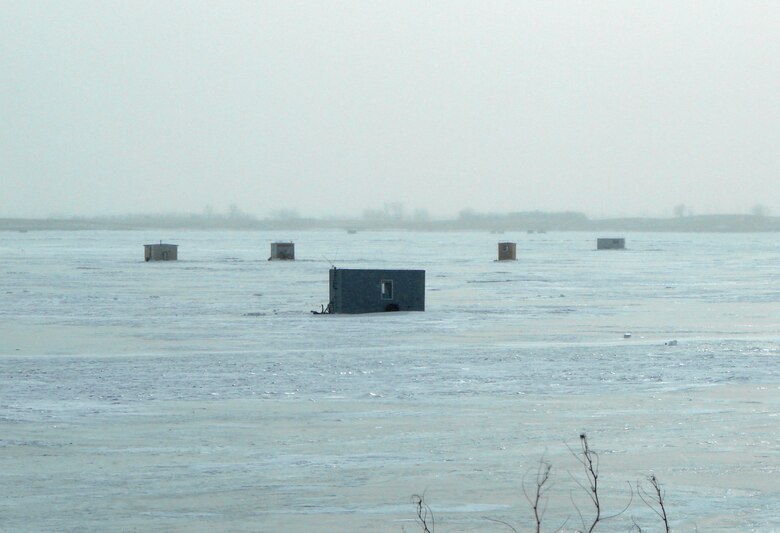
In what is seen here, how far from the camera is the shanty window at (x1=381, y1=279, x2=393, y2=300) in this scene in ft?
116

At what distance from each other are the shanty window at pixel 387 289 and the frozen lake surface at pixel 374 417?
4.16ft

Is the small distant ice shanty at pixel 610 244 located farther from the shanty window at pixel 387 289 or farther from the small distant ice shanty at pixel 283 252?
the shanty window at pixel 387 289

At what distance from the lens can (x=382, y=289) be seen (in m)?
35.6

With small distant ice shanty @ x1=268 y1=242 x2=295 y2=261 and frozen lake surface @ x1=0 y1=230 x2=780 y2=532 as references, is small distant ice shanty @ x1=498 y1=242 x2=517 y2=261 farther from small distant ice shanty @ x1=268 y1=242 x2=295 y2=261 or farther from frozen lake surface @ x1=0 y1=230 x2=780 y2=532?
frozen lake surface @ x1=0 y1=230 x2=780 y2=532

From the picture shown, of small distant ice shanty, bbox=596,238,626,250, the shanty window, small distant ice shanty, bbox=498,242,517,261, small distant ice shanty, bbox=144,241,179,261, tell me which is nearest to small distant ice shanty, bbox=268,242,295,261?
small distant ice shanty, bbox=144,241,179,261

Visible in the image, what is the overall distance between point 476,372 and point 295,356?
396 centimetres

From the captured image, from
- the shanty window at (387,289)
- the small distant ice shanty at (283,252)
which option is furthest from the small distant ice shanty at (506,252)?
the shanty window at (387,289)

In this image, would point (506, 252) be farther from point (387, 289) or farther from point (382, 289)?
point (382, 289)

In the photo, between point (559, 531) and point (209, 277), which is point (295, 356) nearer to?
point (559, 531)

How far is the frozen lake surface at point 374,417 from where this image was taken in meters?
10.7

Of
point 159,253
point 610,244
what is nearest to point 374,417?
point 159,253

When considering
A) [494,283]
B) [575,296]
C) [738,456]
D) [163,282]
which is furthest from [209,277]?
[738,456]

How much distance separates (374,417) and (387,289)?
20.1 meters

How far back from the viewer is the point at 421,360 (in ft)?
73.3
